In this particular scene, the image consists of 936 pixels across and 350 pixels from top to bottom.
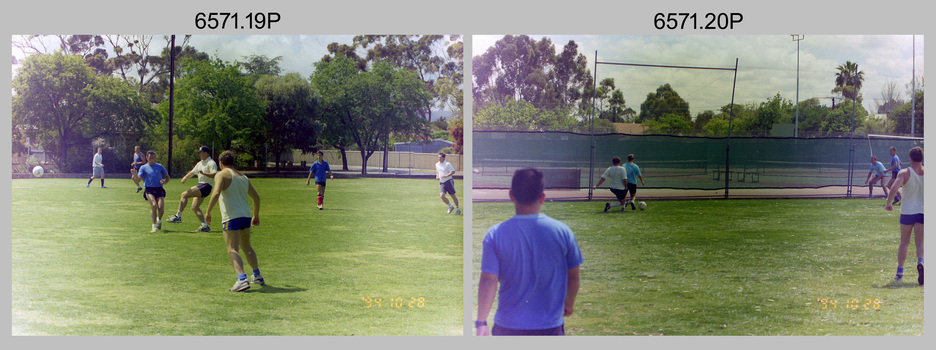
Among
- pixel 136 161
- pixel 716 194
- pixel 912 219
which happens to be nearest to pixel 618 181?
pixel 716 194

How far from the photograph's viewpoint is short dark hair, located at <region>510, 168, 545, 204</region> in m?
3.58

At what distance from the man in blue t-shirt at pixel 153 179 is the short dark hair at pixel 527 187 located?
7.76 meters

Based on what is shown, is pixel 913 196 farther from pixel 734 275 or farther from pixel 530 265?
pixel 530 265

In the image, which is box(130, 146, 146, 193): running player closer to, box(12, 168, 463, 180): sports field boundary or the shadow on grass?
box(12, 168, 463, 180): sports field boundary

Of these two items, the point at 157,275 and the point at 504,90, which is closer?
the point at 157,275

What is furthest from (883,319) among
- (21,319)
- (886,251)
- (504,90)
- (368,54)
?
(21,319)

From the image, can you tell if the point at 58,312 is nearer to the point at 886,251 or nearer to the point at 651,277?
the point at 651,277

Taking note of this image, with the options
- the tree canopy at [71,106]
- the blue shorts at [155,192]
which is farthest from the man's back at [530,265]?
the blue shorts at [155,192]

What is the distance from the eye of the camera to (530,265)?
3.56 meters

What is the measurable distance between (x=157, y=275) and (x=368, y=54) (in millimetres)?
4292

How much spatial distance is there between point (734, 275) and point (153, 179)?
26.6ft

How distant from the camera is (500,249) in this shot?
3.54 metres

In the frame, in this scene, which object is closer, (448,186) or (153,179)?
(153,179)

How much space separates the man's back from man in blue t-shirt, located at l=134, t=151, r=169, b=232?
7.75 m
